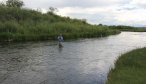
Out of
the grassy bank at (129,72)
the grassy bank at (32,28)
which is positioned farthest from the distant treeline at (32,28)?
the grassy bank at (129,72)

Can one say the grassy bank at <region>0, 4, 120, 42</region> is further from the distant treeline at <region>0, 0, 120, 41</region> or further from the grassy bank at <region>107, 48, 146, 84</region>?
the grassy bank at <region>107, 48, 146, 84</region>

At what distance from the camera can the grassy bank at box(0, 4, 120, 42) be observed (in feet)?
165

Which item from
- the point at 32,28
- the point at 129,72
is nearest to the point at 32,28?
the point at 32,28

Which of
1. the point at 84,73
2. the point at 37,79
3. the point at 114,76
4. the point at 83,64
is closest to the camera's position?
the point at 114,76

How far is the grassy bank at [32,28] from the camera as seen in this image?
50.2m

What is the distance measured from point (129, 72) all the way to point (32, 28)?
40872 mm

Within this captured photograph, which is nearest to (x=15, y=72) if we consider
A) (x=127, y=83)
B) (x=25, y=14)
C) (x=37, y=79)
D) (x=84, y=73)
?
(x=37, y=79)

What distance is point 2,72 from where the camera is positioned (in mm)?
21719

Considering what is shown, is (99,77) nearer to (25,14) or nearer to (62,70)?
Result: (62,70)

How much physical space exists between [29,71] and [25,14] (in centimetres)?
5192

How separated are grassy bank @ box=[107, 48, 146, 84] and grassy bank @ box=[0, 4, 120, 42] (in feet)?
96.6

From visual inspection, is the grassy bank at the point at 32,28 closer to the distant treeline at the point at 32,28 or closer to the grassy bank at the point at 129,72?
the distant treeline at the point at 32,28

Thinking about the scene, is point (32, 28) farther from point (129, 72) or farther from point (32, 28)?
point (129, 72)

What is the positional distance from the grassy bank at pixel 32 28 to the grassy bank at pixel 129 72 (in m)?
29.4
